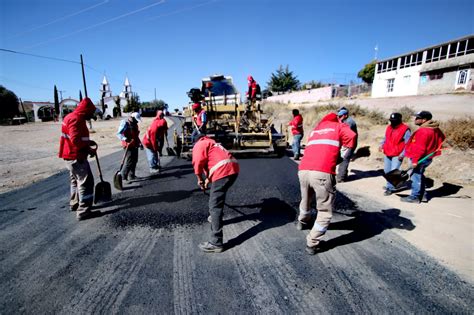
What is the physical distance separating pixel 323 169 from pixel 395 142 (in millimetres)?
2780

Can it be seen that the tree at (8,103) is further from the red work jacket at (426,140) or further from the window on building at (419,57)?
the window on building at (419,57)

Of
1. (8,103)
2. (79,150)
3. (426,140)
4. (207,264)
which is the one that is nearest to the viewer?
(207,264)

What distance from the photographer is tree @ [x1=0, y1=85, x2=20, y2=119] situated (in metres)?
33.9

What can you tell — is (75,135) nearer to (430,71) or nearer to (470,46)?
(430,71)

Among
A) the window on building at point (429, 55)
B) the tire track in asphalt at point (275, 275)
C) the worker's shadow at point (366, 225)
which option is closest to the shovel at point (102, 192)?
the tire track in asphalt at point (275, 275)

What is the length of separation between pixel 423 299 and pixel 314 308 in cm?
97

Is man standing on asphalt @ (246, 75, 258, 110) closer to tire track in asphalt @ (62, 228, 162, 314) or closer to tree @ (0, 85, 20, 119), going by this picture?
tire track in asphalt @ (62, 228, 162, 314)

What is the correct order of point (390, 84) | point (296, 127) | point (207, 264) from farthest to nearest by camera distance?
point (390, 84), point (296, 127), point (207, 264)

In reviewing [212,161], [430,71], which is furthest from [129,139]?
[430,71]

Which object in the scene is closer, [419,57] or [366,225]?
[366,225]

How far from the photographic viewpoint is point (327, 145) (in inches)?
104

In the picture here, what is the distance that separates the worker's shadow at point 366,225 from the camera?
9.86ft

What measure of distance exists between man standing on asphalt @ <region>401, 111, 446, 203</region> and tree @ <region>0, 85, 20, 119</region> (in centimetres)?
4700

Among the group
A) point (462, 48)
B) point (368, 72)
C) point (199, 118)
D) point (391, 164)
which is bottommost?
point (391, 164)
